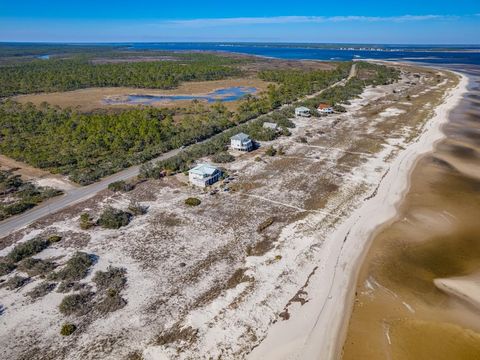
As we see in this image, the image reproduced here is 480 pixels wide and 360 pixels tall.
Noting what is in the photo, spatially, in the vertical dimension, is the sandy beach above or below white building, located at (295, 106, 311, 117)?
below

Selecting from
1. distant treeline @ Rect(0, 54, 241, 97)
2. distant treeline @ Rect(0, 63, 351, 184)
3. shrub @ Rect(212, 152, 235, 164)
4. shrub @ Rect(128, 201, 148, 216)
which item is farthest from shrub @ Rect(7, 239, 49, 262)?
distant treeline @ Rect(0, 54, 241, 97)

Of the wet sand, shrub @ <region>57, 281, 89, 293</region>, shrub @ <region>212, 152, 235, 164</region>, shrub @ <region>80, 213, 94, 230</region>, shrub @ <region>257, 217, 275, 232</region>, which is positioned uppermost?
shrub @ <region>212, 152, 235, 164</region>

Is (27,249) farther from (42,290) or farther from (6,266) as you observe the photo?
(42,290)

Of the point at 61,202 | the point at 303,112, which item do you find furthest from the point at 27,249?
the point at 303,112

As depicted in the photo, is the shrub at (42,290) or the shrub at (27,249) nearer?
the shrub at (42,290)

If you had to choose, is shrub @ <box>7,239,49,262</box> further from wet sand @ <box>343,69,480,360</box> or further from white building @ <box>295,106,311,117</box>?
white building @ <box>295,106,311,117</box>

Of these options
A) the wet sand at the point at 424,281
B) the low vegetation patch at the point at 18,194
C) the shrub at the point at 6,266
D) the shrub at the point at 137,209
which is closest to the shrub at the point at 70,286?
the shrub at the point at 6,266

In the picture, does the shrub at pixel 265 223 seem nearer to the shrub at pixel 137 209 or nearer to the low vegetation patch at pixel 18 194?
the shrub at pixel 137 209
